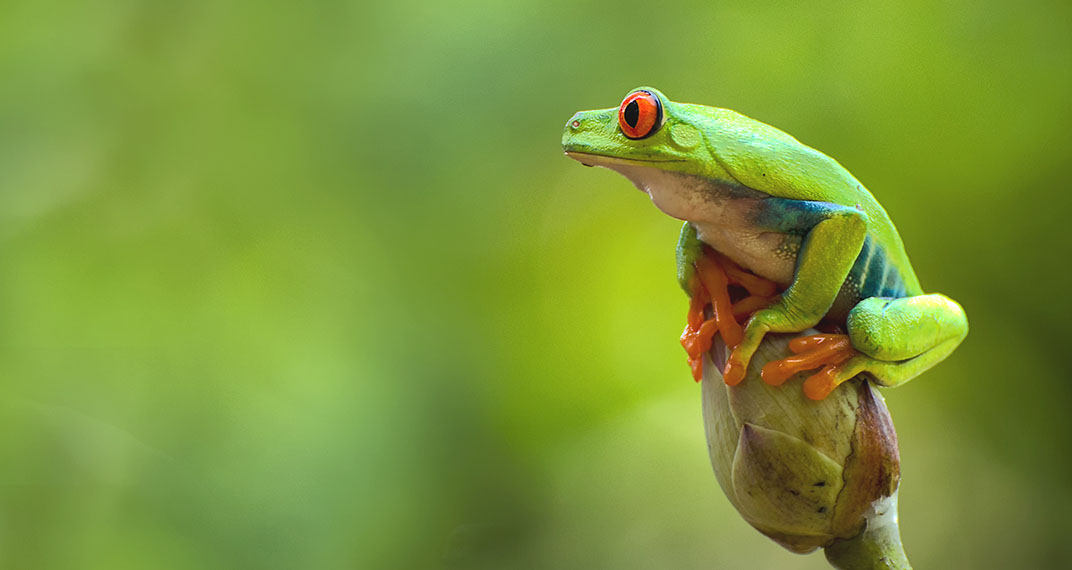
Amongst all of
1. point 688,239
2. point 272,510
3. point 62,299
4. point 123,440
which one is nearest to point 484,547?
point 272,510

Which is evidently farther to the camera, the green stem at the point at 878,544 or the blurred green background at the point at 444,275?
the blurred green background at the point at 444,275

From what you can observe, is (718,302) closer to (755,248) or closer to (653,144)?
(755,248)

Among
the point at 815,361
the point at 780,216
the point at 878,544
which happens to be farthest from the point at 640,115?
the point at 878,544

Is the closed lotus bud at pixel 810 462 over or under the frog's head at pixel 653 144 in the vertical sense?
under

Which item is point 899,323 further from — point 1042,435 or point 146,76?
point 146,76

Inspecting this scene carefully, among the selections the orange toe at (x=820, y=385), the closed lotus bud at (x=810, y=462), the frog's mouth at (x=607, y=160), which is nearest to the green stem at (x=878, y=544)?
the closed lotus bud at (x=810, y=462)

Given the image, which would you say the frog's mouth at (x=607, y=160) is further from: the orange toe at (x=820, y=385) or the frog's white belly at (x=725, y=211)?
the orange toe at (x=820, y=385)

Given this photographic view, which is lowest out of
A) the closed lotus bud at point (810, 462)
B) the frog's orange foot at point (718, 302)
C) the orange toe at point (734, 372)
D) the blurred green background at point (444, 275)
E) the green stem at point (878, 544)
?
the green stem at point (878, 544)
